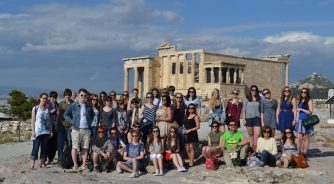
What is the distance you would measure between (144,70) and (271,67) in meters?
18.4

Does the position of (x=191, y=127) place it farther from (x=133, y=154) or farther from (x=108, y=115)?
(x=108, y=115)

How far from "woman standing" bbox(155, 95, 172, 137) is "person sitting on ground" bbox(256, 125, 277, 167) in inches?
83.5

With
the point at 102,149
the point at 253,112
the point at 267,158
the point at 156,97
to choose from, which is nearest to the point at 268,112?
the point at 253,112

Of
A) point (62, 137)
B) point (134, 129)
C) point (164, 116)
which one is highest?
point (164, 116)

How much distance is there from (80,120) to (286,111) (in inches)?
188

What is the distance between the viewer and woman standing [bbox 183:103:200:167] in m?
11.8

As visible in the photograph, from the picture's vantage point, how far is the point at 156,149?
450 inches

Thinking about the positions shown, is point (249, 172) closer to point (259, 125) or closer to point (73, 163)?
point (259, 125)

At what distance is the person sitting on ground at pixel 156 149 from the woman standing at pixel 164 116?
30cm

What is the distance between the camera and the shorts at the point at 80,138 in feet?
37.8

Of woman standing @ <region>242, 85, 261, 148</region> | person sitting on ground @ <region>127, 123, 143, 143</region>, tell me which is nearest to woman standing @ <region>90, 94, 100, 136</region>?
person sitting on ground @ <region>127, 123, 143, 143</region>

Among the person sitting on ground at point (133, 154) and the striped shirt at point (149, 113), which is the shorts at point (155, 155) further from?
the striped shirt at point (149, 113)

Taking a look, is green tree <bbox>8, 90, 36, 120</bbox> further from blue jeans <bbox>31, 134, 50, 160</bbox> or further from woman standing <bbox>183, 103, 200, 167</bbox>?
woman standing <bbox>183, 103, 200, 167</bbox>

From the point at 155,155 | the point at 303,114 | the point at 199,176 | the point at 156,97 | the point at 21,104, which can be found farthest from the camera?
the point at 21,104
